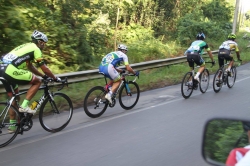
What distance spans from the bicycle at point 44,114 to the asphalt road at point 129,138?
0.55 feet

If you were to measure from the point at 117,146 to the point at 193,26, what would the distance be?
1938 cm

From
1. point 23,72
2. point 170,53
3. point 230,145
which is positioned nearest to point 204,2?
point 170,53

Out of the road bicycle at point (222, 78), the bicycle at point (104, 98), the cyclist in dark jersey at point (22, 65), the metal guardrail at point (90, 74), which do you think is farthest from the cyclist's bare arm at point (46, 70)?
the road bicycle at point (222, 78)

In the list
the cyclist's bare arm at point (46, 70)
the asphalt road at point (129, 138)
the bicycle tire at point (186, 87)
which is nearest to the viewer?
the asphalt road at point (129, 138)

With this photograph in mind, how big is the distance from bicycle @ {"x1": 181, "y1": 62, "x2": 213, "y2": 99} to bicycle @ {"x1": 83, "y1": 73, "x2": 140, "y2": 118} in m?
1.84

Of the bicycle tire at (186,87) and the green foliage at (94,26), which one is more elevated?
the green foliage at (94,26)

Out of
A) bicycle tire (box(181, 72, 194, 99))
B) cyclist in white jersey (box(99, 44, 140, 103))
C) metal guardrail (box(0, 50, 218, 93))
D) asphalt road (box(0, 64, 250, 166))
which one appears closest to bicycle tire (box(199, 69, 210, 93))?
bicycle tire (box(181, 72, 194, 99))

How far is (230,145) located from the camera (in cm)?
229

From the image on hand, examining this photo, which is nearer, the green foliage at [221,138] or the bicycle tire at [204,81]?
the green foliage at [221,138]

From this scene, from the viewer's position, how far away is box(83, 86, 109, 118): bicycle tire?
7.27 m

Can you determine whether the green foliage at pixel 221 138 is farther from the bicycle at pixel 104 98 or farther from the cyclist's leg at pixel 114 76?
the cyclist's leg at pixel 114 76

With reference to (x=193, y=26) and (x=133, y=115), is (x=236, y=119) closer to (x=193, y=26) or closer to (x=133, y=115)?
(x=133, y=115)

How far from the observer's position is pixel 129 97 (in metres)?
8.31

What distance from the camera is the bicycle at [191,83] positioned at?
9.62 metres
